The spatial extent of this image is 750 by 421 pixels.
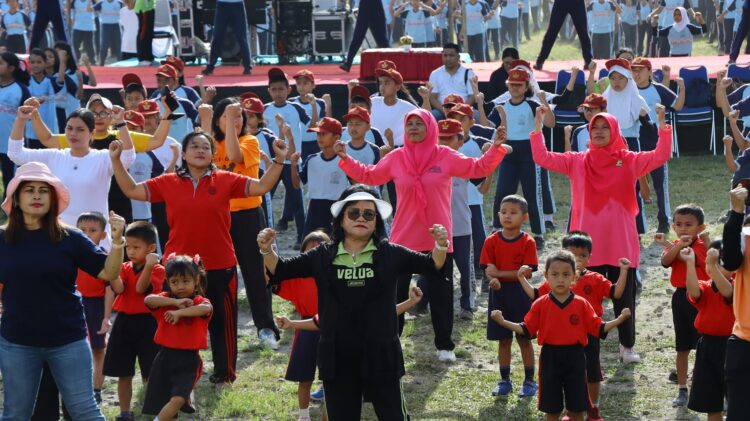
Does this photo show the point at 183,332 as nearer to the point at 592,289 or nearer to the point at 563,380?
the point at 563,380

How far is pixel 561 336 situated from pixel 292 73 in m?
13.4

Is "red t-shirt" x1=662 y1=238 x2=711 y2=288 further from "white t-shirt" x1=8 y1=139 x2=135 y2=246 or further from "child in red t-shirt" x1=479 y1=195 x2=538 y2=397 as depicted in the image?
"white t-shirt" x1=8 y1=139 x2=135 y2=246

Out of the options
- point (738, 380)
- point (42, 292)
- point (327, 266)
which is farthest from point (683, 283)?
point (42, 292)

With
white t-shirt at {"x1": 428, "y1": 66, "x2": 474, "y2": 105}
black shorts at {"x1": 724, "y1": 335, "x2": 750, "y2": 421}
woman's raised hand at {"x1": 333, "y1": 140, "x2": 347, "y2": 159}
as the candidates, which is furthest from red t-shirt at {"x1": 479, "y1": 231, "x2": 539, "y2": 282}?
white t-shirt at {"x1": 428, "y1": 66, "x2": 474, "y2": 105}

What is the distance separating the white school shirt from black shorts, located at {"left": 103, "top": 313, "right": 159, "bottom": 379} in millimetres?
992

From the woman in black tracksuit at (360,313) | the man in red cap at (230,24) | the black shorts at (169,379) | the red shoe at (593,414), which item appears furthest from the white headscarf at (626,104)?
the man in red cap at (230,24)

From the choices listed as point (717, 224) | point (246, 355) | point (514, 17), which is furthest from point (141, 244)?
point (514, 17)

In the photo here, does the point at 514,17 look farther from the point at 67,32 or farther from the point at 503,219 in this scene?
the point at 503,219

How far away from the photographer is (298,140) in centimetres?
1409

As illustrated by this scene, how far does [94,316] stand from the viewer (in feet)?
29.5

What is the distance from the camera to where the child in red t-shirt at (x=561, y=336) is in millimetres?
8141

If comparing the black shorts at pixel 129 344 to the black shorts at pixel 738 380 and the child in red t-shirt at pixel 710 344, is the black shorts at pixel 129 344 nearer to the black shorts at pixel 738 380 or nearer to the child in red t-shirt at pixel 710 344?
the child in red t-shirt at pixel 710 344

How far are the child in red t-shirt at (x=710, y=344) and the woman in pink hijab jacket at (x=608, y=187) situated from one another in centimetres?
177

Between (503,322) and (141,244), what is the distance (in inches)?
90.9
